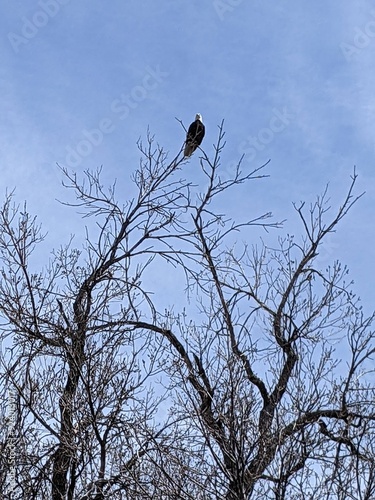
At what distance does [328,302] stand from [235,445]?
233 centimetres

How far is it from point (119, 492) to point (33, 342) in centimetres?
152

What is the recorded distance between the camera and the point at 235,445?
5969 millimetres

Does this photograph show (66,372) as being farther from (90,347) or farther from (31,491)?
(31,491)

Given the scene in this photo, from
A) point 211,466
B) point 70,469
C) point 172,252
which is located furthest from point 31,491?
point 172,252

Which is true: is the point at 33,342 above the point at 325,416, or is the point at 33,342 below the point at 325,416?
above

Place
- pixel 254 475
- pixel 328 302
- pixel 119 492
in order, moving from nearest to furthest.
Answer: pixel 254 475
pixel 119 492
pixel 328 302

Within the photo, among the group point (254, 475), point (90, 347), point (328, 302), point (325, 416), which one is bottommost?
point (254, 475)

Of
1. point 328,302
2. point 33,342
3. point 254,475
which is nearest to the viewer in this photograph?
point 254,475

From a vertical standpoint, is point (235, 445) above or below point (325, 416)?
below

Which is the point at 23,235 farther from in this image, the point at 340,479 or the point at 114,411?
the point at 340,479

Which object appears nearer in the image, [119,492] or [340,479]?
[340,479]

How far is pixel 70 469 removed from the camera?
6.97m

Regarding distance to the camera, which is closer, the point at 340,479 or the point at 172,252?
the point at 340,479

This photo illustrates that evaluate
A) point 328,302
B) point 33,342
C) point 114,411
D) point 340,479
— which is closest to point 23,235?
point 33,342
